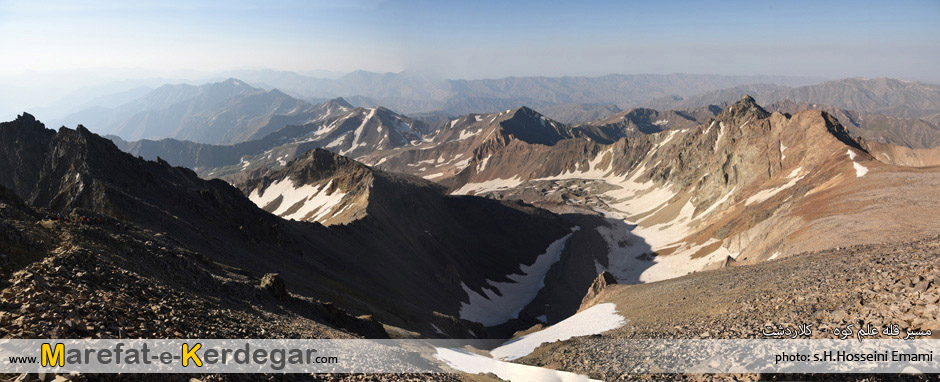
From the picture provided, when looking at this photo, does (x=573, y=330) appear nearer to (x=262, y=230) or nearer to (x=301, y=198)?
(x=262, y=230)

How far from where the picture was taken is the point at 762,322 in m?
19.7

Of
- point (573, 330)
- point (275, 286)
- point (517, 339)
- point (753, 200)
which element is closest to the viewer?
point (275, 286)

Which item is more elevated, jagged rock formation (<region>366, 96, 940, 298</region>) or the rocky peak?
the rocky peak

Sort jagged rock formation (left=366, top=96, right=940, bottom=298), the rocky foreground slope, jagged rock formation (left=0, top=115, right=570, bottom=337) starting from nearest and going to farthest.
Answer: the rocky foreground slope
jagged rock formation (left=0, top=115, right=570, bottom=337)
jagged rock formation (left=366, top=96, right=940, bottom=298)

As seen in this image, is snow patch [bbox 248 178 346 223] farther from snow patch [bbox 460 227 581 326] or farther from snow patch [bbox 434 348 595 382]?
snow patch [bbox 434 348 595 382]

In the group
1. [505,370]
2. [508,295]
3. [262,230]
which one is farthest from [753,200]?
[262,230]

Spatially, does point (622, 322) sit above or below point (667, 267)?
above

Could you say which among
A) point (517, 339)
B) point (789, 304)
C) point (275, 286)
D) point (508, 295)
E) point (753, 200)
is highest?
point (275, 286)

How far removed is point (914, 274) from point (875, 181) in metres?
51.6

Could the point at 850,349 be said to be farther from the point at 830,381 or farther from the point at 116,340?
the point at 116,340

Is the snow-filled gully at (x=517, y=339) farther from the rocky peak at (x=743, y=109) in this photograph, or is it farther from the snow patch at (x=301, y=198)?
the rocky peak at (x=743, y=109)

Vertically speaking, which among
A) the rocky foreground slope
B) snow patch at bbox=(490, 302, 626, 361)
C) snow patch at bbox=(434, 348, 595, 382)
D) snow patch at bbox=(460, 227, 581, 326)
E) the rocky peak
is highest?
the rocky peak

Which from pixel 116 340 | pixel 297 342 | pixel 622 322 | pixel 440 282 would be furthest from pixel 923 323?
pixel 440 282

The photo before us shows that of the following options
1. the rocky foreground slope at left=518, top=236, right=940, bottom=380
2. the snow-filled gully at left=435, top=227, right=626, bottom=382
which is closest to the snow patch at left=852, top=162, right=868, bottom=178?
the rocky foreground slope at left=518, top=236, right=940, bottom=380
